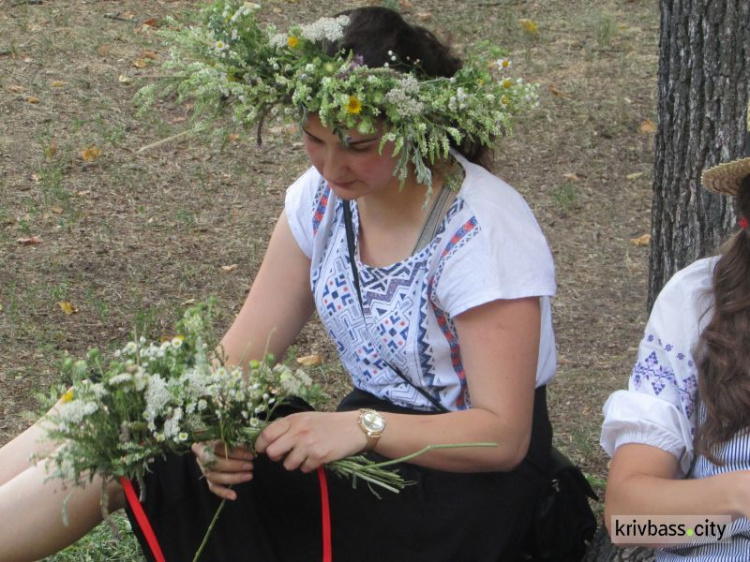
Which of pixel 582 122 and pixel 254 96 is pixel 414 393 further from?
pixel 582 122

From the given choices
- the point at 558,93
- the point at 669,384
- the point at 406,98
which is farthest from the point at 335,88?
the point at 558,93

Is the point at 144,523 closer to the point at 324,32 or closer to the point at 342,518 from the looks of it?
the point at 342,518

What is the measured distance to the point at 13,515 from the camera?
2527mm

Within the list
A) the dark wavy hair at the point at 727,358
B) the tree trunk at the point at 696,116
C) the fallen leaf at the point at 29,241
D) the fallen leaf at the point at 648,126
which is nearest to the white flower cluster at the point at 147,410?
the dark wavy hair at the point at 727,358

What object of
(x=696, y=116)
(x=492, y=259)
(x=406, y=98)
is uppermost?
(x=406, y=98)

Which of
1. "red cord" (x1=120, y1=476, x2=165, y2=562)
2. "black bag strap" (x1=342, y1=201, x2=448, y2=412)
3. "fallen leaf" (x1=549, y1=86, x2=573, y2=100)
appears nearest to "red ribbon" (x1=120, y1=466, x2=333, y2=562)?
"red cord" (x1=120, y1=476, x2=165, y2=562)

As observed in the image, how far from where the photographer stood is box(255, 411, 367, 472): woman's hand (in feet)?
7.79

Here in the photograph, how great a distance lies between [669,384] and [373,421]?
0.64 metres

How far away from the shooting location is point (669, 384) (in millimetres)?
2311

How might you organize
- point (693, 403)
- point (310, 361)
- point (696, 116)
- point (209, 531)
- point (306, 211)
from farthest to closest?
point (310, 361) → point (696, 116) → point (306, 211) → point (209, 531) → point (693, 403)

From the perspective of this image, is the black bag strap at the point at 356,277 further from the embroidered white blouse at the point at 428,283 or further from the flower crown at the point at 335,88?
the flower crown at the point at 335,88

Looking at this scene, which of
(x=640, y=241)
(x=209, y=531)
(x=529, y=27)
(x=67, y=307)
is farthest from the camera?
(x=529, y=27)

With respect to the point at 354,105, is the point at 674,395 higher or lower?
lower

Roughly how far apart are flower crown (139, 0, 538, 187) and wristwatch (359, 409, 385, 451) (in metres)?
0.53
